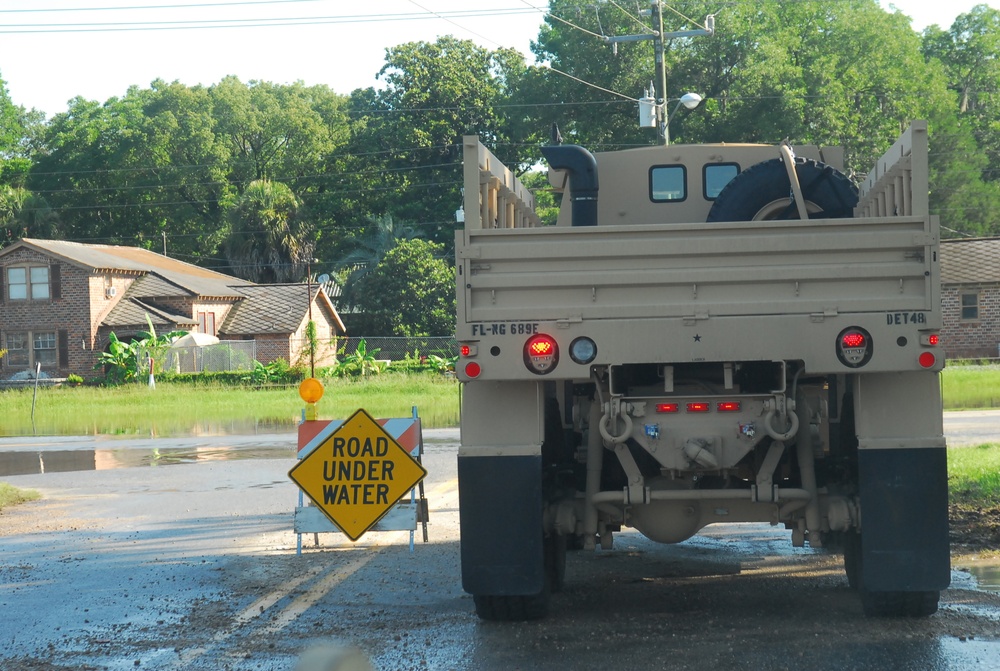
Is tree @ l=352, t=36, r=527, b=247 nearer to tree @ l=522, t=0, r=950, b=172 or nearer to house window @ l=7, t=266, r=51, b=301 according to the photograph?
tree @ l=522, t=0, r=950, b=172

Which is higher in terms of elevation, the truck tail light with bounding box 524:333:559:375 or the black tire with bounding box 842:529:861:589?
the truck tail light with bounding box 524:333:559:375

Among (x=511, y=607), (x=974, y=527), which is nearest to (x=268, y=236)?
(x=974, y=527)

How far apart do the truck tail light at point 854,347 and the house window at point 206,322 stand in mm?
45894

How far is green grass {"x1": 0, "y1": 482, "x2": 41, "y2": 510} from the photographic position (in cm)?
1342

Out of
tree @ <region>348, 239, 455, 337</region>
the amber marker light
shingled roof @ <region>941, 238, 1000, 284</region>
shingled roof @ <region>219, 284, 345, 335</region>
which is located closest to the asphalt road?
the amber marker light

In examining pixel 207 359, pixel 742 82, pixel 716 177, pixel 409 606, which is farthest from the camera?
pixel 742 82

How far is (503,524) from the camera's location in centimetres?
645

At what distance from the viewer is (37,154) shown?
74500 millimetres

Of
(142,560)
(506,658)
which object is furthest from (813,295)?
(142,560)

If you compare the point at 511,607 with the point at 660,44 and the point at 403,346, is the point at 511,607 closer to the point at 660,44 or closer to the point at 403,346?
the point at 660,44

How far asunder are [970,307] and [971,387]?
13.1m

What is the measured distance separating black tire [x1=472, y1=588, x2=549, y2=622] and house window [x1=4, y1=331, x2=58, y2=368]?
46170 mm

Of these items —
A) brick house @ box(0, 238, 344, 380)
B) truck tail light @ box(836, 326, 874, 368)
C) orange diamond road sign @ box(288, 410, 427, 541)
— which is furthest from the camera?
brick house @ box(0, 238, 344, 380)

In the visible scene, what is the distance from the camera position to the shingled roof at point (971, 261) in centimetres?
4016
